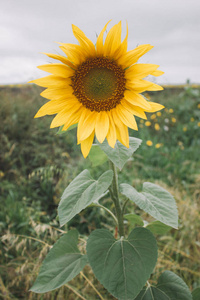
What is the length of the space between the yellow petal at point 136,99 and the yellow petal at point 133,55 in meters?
0.10

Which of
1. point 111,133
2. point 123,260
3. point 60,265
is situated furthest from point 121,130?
point 60,265

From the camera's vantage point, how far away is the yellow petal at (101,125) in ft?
3.47

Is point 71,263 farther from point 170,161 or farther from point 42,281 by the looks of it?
point 170,161

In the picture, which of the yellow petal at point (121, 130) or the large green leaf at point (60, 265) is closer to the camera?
the yellow petal at point (121, 130)

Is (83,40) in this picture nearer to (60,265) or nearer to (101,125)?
(101,125)

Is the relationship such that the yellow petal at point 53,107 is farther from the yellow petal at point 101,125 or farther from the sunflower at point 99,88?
the yellow petal at point 101,125

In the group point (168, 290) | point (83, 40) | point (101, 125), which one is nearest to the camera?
point (83, 40)

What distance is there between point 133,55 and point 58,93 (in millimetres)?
319

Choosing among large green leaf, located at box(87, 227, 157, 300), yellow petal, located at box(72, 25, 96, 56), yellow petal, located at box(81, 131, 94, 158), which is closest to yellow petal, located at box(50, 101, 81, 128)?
yellow petal, located at box(81, 131, 94, 158)

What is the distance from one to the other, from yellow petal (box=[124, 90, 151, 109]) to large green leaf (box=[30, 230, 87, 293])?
2.18 ft

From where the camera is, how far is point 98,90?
114cm

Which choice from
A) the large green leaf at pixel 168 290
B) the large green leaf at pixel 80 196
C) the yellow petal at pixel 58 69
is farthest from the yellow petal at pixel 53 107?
the large green leaf at pixel 168 290

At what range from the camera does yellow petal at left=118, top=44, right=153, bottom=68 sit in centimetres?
97

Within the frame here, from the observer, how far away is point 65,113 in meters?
1.09
